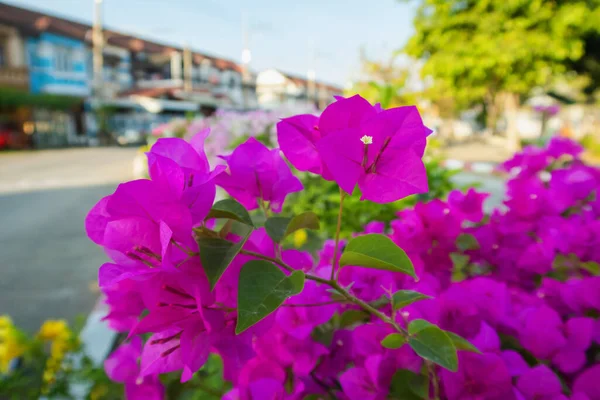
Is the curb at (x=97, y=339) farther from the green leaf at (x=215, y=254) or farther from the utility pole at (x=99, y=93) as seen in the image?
the utility pole at (x=99, y=93)

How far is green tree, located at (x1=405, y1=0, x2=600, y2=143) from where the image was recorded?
10688 millimetres

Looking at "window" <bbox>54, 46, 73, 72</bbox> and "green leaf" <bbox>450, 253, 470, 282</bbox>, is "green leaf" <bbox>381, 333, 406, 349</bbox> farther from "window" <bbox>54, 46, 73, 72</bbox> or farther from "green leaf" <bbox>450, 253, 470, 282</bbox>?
"window" <bbox>54, 46, 73, 72</bbox>

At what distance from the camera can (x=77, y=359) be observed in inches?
77.5

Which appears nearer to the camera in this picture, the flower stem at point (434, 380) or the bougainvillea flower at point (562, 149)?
the flower stem at point (434, 380)

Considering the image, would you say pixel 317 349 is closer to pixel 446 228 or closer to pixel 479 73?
pixel 446 228

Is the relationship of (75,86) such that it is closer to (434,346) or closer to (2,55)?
(2,55)

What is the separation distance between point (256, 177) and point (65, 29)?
26629 mm

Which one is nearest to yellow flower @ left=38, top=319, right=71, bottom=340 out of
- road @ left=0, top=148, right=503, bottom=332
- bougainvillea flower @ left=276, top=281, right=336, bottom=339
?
bougainvillea flower @ left=276, top=281, right=336, bottom=339

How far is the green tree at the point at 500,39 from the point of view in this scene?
1069 cm

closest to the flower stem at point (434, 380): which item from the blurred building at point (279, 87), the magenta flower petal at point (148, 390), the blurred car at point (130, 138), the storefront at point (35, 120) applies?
the magenta flower petal at point (148, 390)

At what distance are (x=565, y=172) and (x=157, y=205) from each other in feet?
3.84

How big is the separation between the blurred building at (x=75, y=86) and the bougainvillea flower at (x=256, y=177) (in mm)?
20632

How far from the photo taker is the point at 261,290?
424mm

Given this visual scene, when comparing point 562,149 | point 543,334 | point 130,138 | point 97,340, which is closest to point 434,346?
point 543,334
